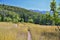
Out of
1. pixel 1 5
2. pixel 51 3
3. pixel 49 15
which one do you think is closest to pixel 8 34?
pixel 49 15

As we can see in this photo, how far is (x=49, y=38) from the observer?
598 cm

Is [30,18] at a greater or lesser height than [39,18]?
lesser

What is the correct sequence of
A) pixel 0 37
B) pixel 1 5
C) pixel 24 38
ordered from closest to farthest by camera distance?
pixel 0 37 < pixel 24 38 < pixel 1 5

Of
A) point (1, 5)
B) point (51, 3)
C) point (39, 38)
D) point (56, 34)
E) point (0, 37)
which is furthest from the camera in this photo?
point (1, 5)

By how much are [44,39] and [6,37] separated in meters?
1.18

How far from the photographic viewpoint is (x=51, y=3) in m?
22.2

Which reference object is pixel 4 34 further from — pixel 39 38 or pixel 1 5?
pixel 1 5

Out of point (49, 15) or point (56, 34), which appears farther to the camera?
point (49, 15)

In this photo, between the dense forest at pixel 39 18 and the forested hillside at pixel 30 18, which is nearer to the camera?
the dense forest at pixel 39 18

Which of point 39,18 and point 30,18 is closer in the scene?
point 39,18

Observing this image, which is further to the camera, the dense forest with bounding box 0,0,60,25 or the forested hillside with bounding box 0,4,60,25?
the forested hillside with bounding box 0,4,60,25

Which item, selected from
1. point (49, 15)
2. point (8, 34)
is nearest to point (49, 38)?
point (8, 34)

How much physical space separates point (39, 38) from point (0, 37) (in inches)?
49.0

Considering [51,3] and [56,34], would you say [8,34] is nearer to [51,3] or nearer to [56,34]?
[56,34]
